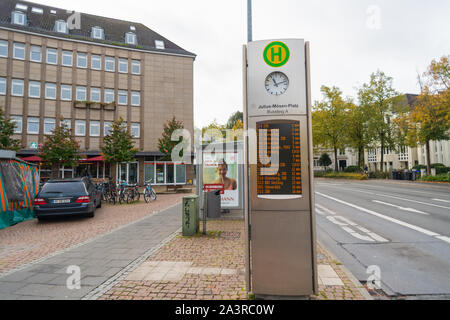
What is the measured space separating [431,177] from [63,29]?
130 feet

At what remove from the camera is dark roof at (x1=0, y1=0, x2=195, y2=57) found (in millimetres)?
28688

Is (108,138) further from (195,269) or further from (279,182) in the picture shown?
(279,182)

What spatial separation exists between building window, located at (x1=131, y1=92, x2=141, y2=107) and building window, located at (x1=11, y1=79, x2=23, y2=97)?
34.0 ft

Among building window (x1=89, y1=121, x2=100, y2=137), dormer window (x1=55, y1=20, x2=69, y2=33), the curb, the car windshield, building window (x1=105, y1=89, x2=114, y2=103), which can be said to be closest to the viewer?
the curb

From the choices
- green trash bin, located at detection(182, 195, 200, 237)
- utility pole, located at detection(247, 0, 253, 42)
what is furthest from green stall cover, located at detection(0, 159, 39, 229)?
utility pole, located at detection(247, 0, 253, 42)

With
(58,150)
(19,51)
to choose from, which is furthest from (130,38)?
(58,150)

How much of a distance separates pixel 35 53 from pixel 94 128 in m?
9.07

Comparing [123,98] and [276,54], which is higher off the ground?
[123,98]

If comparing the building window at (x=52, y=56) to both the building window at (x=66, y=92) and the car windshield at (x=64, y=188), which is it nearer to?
the building window at (x=66, y=92)

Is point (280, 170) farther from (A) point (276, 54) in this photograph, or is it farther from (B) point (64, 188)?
(B) point (64, 188)

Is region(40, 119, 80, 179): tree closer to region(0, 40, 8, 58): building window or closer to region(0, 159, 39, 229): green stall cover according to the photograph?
region(0, 159, 39, 229): green stall cover

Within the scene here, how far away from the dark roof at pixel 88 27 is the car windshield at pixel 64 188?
84.2 ft

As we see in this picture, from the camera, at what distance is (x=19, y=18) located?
28.7m

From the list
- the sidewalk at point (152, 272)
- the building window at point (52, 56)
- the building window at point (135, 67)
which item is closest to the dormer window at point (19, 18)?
the building window at point (52, 56)
